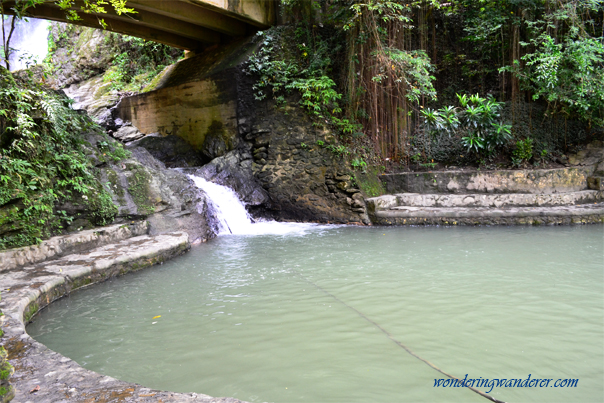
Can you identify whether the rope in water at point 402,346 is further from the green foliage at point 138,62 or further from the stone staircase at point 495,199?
the green foliage at point 138,62

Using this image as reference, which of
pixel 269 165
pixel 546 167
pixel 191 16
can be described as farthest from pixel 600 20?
pixel 191 16

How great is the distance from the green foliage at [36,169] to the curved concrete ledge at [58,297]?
541 millimetres

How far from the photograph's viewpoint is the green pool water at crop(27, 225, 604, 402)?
2350 mm

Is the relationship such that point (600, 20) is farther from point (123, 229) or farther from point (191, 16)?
point (123, 229)

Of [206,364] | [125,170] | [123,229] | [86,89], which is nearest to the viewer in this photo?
[206,364]

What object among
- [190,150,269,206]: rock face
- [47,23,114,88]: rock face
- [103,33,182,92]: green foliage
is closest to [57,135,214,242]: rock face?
[190,150,269,206]: rock face

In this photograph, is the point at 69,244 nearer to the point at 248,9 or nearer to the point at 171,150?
the point at 171,150

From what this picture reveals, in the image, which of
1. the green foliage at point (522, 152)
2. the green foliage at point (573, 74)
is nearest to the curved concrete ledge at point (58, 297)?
the green foliage at point (522, 152)

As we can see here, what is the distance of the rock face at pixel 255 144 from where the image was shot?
9.12 m

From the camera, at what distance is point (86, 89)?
15695 millimetres

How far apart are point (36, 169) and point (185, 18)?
5.78m

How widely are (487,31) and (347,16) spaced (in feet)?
11.9

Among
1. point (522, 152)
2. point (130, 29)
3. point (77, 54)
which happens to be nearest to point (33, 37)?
point (77, 54)

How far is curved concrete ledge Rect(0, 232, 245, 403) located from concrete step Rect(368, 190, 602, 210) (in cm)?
492
